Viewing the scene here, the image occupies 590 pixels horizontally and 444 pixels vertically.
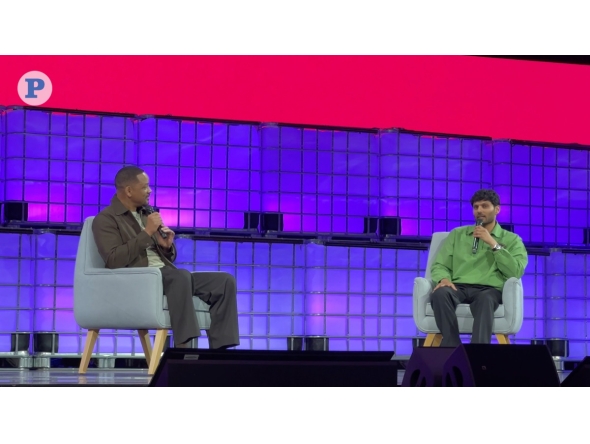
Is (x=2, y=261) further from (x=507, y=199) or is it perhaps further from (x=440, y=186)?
(x=507, y=199)

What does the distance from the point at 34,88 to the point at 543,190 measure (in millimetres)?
3738

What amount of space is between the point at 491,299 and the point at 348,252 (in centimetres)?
121

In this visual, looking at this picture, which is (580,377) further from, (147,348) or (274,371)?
(147,348)

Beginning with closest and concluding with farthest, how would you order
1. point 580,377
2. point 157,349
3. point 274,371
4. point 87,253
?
point 274,371 → point 580,377 → point 157,349 → point 87,253

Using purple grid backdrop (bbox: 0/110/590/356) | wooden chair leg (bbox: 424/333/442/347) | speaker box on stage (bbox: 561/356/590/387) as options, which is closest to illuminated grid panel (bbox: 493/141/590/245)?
purple grid backdrop (bbox: 0/110/590/356)

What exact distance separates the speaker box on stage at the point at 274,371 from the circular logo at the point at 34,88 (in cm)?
443

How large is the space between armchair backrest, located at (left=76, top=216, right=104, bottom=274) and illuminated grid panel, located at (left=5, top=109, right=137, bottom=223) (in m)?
0.64

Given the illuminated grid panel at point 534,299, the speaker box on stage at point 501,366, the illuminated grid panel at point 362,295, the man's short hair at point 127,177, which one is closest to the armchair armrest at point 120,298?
the man's short hair at point 127,177

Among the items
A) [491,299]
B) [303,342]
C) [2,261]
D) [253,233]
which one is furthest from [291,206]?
[2,261]

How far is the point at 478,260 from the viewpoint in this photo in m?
6.63

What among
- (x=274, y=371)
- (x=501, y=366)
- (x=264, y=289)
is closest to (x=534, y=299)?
(x=264, y=289)

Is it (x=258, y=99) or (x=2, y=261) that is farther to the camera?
(x=258, y=99)

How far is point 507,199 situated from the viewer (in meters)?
7.34

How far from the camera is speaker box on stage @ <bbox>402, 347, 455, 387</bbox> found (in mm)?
3205
